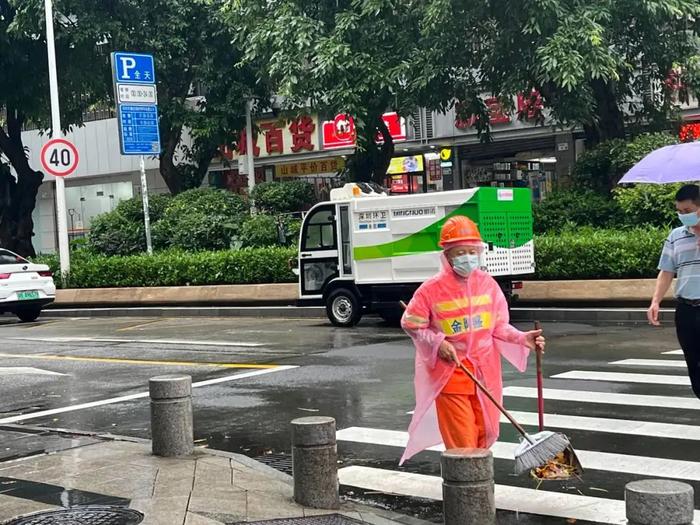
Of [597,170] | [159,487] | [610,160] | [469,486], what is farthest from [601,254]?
[469,486]

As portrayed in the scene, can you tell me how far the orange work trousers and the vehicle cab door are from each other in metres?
11.5

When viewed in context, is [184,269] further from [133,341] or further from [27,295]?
[133,341]

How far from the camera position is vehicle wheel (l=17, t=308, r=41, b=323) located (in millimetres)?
21984

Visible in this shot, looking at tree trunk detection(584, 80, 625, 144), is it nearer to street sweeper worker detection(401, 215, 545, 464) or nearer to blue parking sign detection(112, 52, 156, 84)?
blue parking sign detection(112, 52, 156, 84)

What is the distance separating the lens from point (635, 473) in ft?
20.6

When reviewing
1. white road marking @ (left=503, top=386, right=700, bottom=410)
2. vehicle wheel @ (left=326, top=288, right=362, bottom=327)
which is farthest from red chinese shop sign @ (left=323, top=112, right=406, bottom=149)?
white road marking @ (left=503, top=386, right=700, bottom=410)

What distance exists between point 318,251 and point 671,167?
32.2 ft

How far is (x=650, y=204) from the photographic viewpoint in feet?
59.4

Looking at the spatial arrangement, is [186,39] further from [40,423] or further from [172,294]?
[40,423]

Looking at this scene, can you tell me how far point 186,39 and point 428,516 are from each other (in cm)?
2358

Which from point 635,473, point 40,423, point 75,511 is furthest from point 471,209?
point 75,511

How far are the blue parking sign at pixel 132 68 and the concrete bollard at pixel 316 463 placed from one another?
18528 millimetres

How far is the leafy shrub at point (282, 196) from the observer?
2541 cm

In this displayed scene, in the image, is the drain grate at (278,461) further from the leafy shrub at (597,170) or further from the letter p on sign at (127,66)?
the letter p on sign at (127,66)
